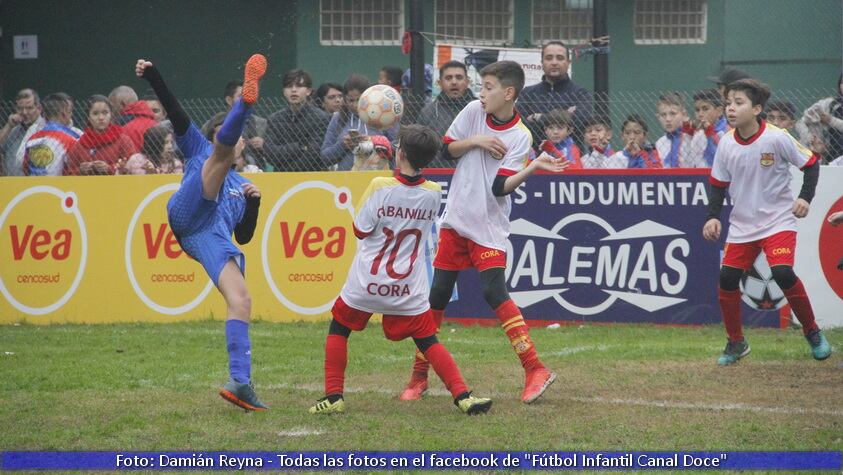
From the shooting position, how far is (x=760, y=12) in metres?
21.1

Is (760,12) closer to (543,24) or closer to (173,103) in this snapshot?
(543,24)

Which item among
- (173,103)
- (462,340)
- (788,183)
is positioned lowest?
(462,340)

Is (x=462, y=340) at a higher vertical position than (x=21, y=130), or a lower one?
lower

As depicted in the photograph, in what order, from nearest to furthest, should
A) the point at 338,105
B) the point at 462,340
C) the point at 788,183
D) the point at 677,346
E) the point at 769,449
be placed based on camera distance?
1. the point at 769,449
2. the point at 788,183
3. the point at 677,346
4. the point at 462,340
5. the point at 338,105

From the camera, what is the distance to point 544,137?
1230 cm

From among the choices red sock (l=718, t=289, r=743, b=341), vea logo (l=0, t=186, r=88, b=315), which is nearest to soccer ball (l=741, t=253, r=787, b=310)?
red sock (l=718, t=289, r=743, b=341)

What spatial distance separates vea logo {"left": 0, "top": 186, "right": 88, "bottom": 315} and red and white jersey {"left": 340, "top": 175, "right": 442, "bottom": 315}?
6562 millimetres

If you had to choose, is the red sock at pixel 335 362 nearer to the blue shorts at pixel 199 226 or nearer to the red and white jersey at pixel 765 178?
the blue shorts at pixel 199 226

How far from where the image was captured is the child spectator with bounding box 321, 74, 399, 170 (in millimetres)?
12594

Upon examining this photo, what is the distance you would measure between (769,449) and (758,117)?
3.68 metres

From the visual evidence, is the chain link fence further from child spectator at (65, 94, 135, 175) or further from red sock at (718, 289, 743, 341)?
red sock at (718, 289, 743, 341)

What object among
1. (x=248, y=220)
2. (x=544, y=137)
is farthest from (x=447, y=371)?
(x=544, y=137)

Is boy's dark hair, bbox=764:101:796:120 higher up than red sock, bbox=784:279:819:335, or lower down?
higher up

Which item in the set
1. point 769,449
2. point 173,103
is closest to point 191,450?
point 173,103
